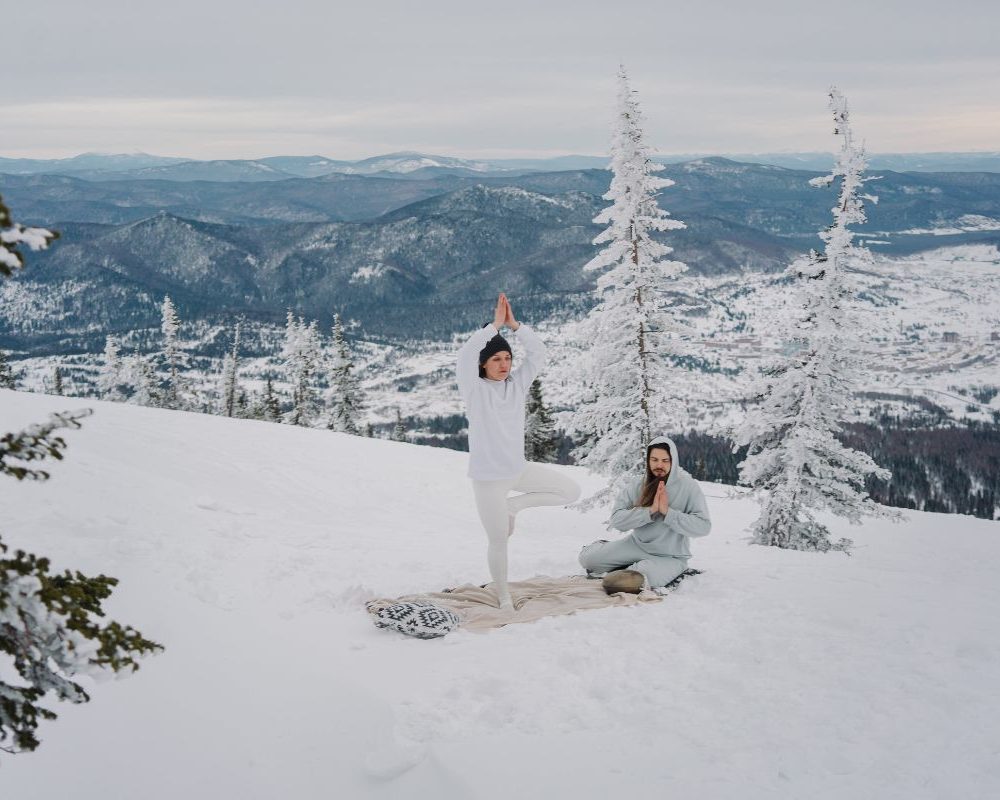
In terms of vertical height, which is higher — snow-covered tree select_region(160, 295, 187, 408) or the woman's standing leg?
the woman's standing leg

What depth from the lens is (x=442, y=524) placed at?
13.0m

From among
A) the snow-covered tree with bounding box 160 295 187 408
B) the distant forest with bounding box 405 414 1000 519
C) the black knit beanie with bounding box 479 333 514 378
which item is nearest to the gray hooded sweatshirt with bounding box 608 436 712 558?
the black knit beanie with bounding box 479 333 514 378

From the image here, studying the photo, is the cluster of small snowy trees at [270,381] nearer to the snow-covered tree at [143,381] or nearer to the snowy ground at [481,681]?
the snow-covered tree at [143,381]

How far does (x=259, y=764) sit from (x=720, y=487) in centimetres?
3098

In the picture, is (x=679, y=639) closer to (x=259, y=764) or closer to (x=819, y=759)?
(x=819, y=759)

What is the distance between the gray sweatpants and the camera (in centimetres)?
755

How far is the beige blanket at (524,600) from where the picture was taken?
669 centimetres

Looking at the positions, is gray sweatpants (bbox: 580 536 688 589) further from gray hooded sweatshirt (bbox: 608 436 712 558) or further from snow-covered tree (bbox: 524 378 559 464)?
snow-covered tree (bbox: 524 378 559 464)

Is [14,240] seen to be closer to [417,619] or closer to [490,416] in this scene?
[490,416]

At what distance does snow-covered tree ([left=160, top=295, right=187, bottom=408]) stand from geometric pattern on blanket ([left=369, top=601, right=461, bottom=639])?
43622 mm

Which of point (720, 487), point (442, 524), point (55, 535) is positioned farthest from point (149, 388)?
point (55, 535)

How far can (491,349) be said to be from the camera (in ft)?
21.2

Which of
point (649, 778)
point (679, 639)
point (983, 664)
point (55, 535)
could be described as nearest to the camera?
point (649, 778)

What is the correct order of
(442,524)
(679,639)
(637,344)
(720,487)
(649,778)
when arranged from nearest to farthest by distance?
(649,778) → (679,639) → (442,524) → (637,344) → (720,487)
